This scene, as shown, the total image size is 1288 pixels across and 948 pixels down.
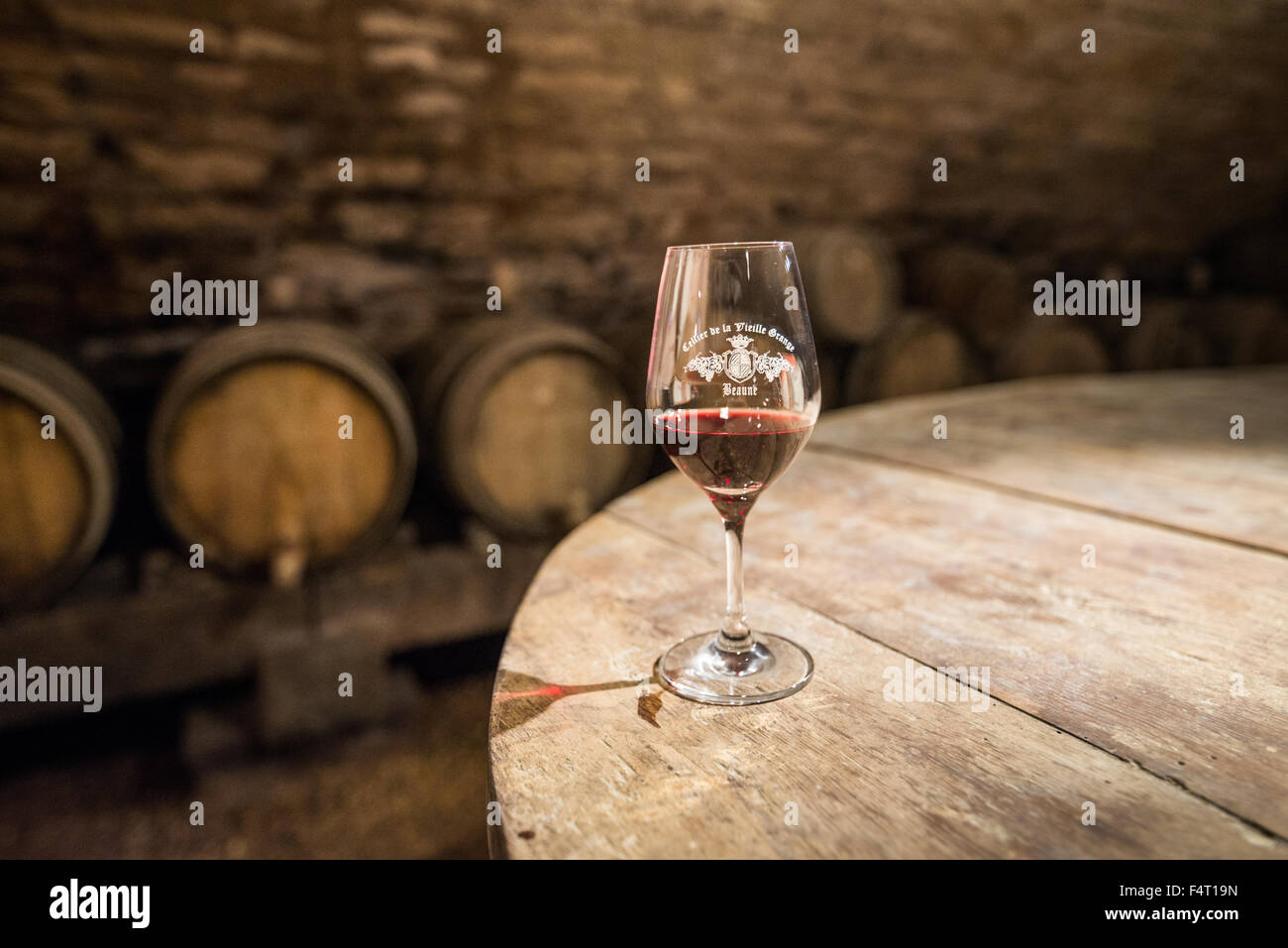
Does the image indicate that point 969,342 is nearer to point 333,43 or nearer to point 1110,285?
point 1110,285

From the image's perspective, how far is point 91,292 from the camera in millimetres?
2799

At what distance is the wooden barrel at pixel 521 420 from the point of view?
2713mm

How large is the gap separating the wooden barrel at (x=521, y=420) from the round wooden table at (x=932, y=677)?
4.83ft

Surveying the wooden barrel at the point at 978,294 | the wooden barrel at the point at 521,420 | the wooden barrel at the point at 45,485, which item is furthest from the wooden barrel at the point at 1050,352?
the wooden barrel at the point at 45,485

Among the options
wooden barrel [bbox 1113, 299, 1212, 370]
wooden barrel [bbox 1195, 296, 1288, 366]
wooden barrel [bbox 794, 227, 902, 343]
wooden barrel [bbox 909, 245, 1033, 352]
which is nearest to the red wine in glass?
wooden barrel [bbox 794, 227, 902, 343]

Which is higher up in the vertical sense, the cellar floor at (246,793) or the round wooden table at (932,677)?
the round wooden table at (932,677)

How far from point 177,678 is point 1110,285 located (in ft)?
17.2

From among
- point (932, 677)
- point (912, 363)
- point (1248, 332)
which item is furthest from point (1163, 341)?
point (932, 677)

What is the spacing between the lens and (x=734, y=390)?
75 centimetres

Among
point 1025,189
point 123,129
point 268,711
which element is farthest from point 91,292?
point 1025,189

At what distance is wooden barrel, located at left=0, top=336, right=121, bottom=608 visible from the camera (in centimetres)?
222

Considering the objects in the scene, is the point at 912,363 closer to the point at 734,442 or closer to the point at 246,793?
the point at 246,793

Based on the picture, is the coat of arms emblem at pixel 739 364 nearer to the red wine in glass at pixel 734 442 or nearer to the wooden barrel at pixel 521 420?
the red wine in glass at pixel 734 442
